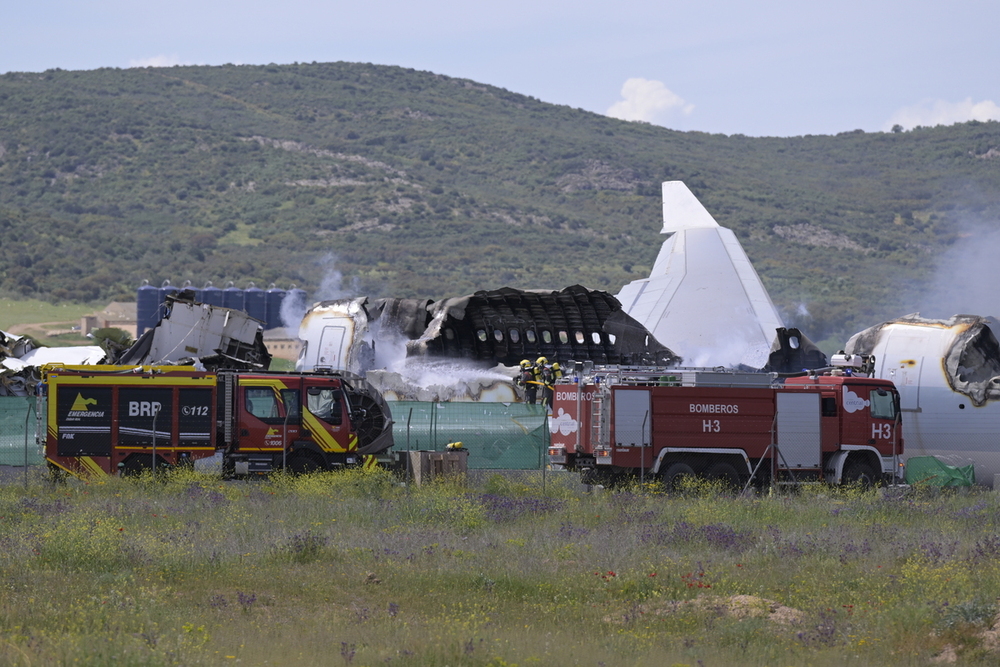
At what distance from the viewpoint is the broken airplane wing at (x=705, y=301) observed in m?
45.7

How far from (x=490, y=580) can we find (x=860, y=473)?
1273cm

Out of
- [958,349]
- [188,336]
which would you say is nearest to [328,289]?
[188,336]

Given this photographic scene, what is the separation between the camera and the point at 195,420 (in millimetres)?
22828

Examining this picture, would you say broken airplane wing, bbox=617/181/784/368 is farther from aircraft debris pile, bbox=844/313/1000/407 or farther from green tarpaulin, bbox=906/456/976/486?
green tarpaulin, bbox=906/456/976/486

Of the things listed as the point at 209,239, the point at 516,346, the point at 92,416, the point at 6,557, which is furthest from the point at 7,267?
the point at 6,557

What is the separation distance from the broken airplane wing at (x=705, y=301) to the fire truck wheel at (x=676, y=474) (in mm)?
22322

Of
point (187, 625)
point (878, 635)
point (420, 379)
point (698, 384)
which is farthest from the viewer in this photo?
point (420, 379)

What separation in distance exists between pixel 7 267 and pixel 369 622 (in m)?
116

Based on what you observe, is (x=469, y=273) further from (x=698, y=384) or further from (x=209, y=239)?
(x=698, y=384)

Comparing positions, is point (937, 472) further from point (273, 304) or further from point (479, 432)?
point (273, 304)

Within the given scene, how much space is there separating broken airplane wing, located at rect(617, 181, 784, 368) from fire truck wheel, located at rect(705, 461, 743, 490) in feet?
71.9

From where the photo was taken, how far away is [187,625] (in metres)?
10.4

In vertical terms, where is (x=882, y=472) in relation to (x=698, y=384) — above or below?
below

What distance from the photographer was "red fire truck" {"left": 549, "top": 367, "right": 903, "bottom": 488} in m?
21.8
